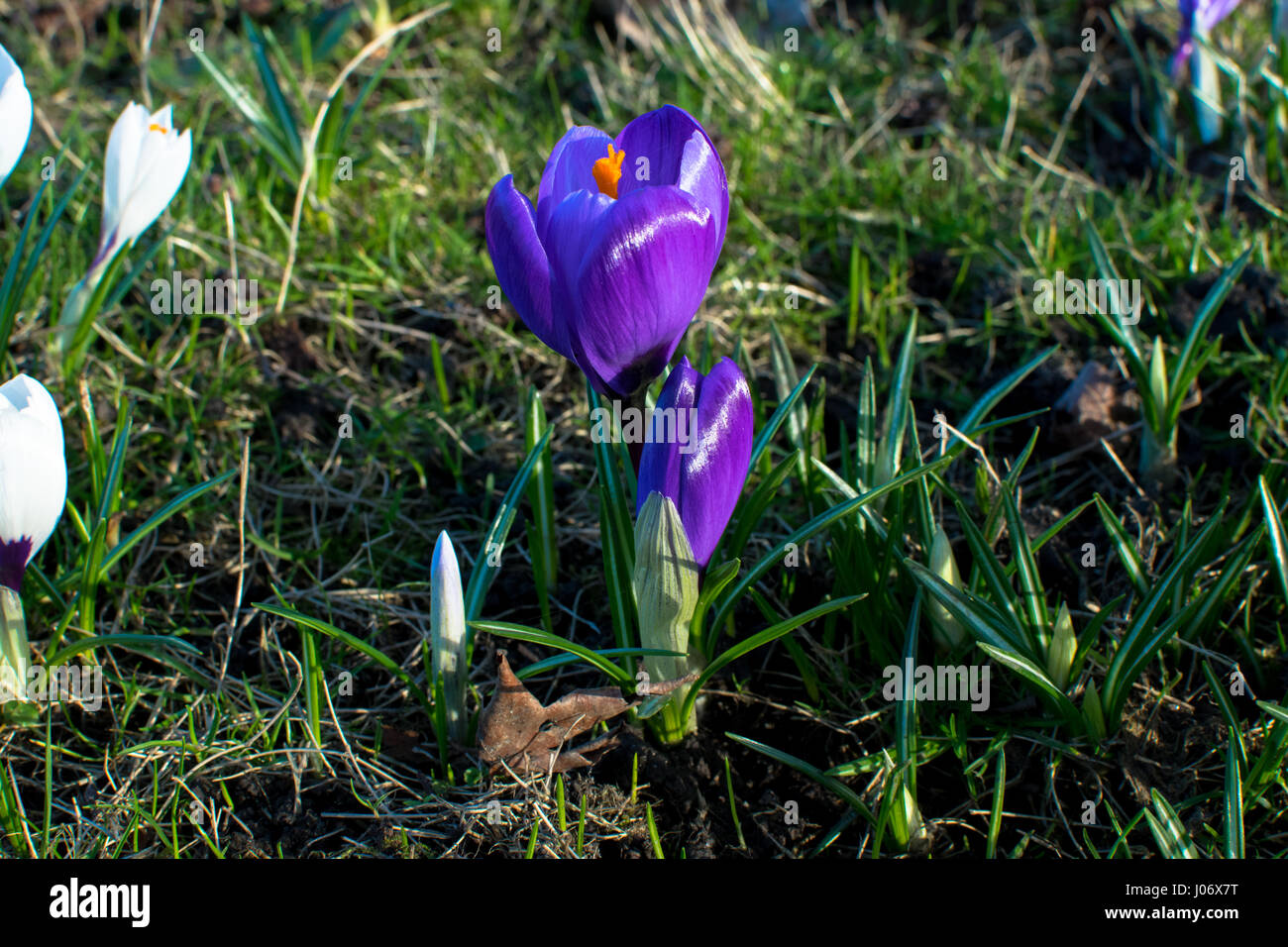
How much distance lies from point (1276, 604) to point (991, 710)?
55cm

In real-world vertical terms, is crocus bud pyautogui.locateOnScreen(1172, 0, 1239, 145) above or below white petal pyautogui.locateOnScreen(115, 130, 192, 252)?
above

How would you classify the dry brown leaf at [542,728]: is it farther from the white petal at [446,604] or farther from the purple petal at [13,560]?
the purple petal at [13,560]

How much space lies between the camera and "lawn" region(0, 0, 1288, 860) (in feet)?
5.12

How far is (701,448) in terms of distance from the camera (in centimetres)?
136

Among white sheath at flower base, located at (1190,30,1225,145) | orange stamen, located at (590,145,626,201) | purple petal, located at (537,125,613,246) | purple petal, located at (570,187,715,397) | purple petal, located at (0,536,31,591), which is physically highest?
white sheath at flower base, located at (1190,30,1225,145)

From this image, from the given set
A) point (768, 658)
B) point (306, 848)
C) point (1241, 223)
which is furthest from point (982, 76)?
point (306, 848)

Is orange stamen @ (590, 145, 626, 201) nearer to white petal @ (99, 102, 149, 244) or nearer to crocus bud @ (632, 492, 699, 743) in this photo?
crocus bud @ (632, 492, 699, 743)

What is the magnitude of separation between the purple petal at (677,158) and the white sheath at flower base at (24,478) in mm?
847

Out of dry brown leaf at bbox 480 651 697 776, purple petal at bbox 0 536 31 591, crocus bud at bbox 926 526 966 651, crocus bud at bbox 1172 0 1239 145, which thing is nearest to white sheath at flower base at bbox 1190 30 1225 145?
crocus bud at bbox 1172 0 1239 145

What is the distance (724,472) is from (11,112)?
46.6 inches

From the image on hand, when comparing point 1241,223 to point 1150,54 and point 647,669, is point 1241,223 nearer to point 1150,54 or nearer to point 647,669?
point 1150,54

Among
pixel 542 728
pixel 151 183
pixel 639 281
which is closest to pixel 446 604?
pixel 542 728

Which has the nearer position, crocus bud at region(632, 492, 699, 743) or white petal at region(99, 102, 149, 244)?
crocus bud at region(632, 492, 699, 743)

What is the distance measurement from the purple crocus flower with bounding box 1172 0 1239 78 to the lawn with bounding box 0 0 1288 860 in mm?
76
